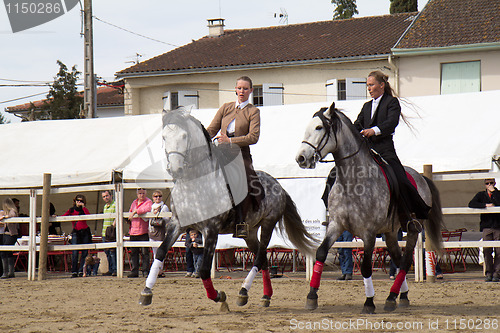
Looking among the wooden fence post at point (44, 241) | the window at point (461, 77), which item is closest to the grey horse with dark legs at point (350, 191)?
the wooden fence post at point (44, 241)

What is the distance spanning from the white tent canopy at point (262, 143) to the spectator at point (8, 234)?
4.36ft

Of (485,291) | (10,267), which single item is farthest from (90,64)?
(485,291)

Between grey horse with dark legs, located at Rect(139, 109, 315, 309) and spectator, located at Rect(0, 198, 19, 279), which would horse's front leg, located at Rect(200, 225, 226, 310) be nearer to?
grey horse with dark legs, located at Rect(139, 109, 315, 309)

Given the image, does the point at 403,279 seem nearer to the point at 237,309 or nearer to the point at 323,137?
the point at 237,309

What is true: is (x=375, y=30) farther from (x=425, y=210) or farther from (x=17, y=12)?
(x=425, y=210)

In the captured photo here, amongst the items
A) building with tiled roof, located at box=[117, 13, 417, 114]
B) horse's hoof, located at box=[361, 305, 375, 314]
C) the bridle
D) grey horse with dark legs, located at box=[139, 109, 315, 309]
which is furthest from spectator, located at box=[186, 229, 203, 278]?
building with tiled roof, located at box=[117, 13, 417, 114]

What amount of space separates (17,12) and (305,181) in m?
6.81

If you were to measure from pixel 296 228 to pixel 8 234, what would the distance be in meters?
7.80

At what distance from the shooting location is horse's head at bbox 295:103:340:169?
6.77m

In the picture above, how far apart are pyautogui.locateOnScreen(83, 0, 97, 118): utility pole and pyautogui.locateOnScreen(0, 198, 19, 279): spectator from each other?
9.62 m

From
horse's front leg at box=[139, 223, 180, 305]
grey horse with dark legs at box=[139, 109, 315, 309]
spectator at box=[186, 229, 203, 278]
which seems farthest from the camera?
spectator at box=[186, 229, 203, 278]

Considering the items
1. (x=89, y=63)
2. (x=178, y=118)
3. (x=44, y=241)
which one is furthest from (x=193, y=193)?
(x=89, y=63)

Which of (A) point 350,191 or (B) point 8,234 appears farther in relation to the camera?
(B) point 8,234

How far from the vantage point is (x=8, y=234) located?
13.9 metres
